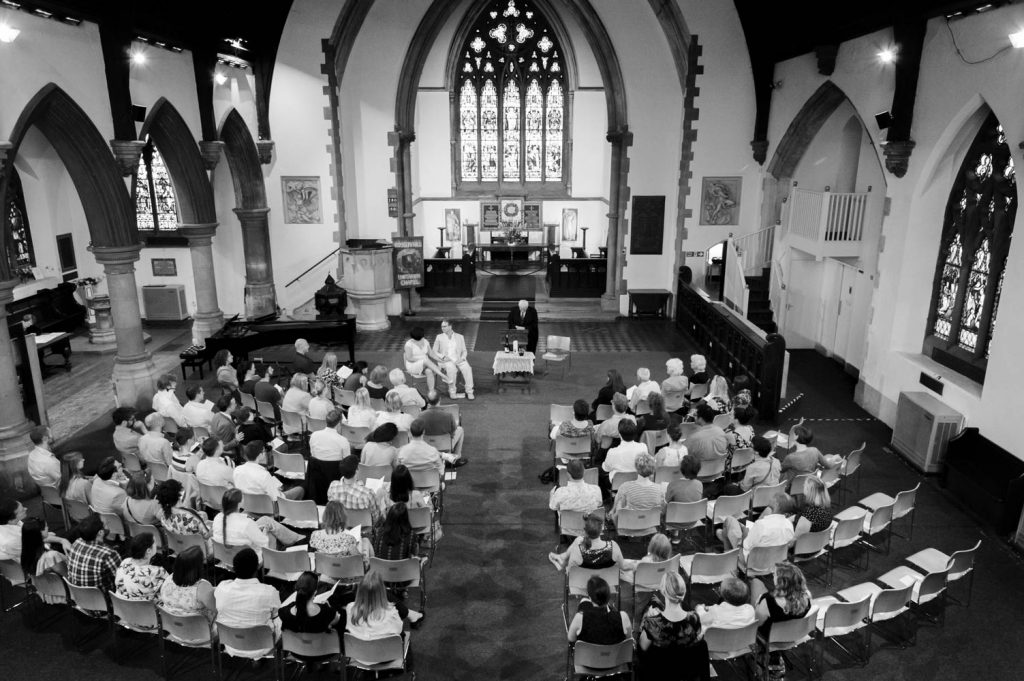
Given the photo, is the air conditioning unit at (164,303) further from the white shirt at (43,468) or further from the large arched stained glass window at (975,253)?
the large arched stained glass window at (975,253)

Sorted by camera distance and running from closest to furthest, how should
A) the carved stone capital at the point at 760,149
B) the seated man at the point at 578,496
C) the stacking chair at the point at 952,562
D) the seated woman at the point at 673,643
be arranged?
the seated woman at the point at 673,643 < the stacking chair at the point at 952,562 < the seated man at the point at 578,496 < the carved stone capital at the point at 760,149

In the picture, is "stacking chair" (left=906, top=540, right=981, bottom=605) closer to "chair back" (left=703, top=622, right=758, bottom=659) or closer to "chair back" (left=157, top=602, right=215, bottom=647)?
"chair back" (left=703, top=622, right=758, bottom=659)

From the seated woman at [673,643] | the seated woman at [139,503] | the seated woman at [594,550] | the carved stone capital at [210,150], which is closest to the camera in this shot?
the seated woman at [673,643]

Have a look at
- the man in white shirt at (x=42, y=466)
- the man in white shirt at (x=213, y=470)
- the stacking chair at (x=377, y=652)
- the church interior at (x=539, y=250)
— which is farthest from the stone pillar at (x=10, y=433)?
the stacking chair at (x=377, y=652)

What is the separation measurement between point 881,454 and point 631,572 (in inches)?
221

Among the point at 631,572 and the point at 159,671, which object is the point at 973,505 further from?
the point at 159,671

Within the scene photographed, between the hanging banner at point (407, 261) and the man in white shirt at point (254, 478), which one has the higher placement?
the hanging banner at point (407, 261)

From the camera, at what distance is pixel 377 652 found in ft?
16.9

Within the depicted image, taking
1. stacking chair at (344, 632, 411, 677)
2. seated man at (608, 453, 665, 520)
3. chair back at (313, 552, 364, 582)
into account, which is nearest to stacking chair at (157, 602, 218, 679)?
chair back at (313, 552, 364, 582)

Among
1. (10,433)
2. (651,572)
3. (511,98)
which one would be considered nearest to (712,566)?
(651,572)

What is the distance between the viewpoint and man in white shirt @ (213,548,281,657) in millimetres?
5316

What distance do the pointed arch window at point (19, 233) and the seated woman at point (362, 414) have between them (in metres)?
10.6

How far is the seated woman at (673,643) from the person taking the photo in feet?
15.8

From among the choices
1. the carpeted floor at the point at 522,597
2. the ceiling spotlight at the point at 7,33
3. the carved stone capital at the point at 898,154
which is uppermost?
the ceiling spotlight at the point at 7,33
